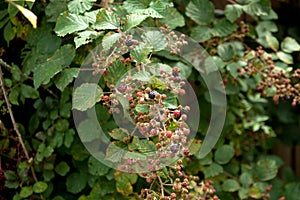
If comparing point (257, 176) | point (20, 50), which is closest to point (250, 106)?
point (257, 176)

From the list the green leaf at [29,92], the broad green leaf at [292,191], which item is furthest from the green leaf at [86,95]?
the broad green leaf at [292,191]

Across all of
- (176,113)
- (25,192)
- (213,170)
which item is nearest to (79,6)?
(176,113)

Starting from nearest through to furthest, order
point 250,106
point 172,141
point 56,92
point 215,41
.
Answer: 1. point 172,141
2. point 56,92
3. point 215,41
4. point 250,106

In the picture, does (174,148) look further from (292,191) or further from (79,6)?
(292,191)

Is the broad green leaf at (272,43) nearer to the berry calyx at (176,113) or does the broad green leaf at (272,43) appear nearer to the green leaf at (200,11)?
the green leaf at (200,11)

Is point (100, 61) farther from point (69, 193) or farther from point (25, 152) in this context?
point (69, 193)
